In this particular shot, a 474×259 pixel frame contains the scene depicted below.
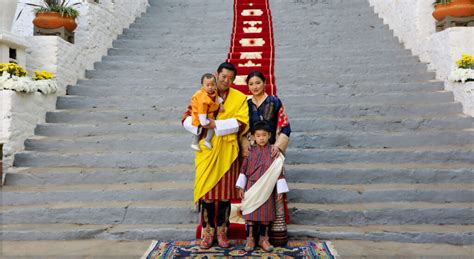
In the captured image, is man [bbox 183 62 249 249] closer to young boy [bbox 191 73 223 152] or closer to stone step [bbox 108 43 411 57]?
young boy [bbox 191 73 223 152]

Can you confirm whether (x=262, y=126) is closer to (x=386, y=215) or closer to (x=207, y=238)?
(x=207, y=238)

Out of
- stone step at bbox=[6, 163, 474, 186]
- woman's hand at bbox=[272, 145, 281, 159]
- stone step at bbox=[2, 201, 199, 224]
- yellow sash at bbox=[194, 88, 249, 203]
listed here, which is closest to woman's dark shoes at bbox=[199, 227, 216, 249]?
yellow sash at bbox=[194, 88, 249, 203]

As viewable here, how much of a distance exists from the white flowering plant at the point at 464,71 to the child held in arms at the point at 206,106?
9.96 ft

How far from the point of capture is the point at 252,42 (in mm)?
6430

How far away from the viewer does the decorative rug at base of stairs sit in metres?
2.81

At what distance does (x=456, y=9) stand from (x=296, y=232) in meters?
3.64

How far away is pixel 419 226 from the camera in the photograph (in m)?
3.27

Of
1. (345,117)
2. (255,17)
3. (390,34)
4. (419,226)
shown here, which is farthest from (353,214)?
(255,17)

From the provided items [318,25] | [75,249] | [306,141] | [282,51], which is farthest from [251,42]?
[75,249]

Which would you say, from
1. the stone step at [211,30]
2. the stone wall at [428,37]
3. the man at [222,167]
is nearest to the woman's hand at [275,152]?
the man at [222,167]

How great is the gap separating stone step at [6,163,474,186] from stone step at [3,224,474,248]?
1.84ft

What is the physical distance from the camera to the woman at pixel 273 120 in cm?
296

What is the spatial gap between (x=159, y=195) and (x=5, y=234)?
1232mm

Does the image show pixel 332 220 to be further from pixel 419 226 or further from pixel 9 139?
pixel 9 139
